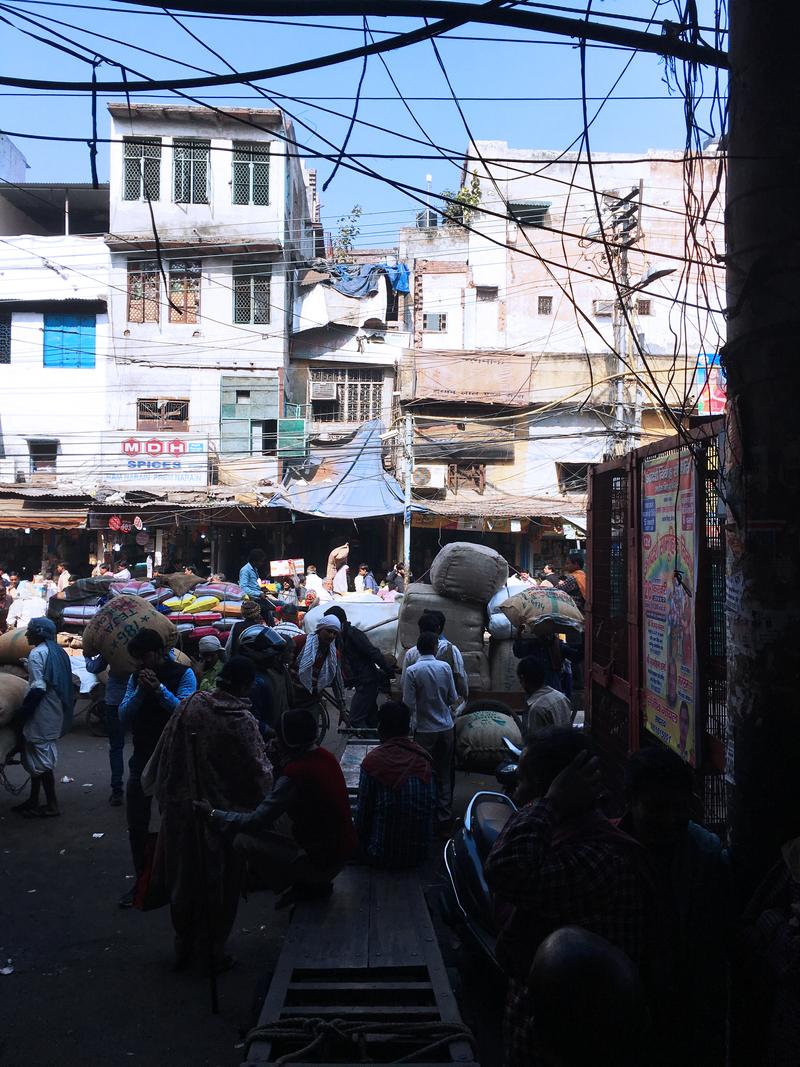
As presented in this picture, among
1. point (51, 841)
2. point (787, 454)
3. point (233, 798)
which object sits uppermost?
point (787, 454)

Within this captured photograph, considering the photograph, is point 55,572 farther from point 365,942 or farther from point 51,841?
point 365,942

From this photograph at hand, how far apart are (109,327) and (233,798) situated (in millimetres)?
22811

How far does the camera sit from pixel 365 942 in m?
3.69

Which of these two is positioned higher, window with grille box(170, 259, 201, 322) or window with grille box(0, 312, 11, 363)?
window with grille box(170, 259, 201, 322)

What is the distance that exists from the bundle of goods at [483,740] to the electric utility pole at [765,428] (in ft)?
19.4

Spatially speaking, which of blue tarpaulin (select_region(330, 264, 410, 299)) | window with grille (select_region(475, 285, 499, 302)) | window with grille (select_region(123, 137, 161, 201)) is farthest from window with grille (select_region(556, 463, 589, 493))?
window with grille (select_region(123, 137, 161, 201))

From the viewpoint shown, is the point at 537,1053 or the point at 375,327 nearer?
the point at 537,1053

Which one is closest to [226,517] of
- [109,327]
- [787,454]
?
[109,327]

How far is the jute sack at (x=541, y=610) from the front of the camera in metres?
9.54

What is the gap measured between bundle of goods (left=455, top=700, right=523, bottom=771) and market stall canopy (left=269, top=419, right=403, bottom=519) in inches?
556

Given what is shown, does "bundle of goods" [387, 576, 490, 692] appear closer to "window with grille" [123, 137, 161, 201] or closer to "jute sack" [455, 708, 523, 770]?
"jute sack" [455, 708, 523, 770]

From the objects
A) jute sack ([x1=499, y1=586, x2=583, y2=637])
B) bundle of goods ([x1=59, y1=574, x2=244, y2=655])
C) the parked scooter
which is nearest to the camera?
the parked scooter

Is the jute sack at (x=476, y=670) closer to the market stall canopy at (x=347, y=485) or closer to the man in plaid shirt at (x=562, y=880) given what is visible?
the man in plaid shirt at (x=562, y=880)

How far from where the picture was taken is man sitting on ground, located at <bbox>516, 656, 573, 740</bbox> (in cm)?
564
